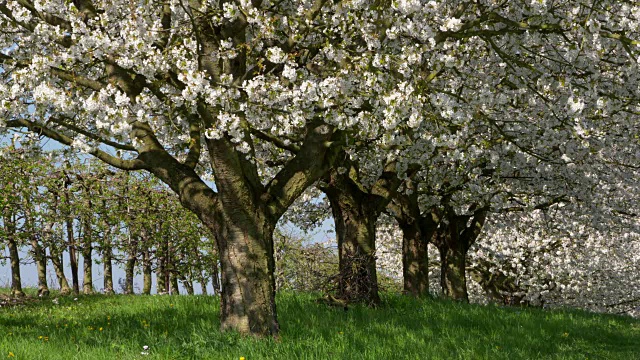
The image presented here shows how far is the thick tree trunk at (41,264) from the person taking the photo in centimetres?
2177

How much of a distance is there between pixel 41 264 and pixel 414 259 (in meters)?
13.5

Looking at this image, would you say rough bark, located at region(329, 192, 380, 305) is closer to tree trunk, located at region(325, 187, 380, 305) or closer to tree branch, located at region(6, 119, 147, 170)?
tree trunk, located at region(325, 187, 380, 305)

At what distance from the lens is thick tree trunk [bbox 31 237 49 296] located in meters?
21.8

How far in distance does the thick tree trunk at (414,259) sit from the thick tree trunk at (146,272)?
11.1 m

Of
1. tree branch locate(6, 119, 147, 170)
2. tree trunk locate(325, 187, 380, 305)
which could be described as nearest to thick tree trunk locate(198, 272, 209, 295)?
tree trunk locate(325, 187, 380, 305)

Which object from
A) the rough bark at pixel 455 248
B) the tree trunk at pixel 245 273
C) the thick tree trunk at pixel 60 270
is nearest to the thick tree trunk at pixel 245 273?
the tree trunk at pixel 245 273

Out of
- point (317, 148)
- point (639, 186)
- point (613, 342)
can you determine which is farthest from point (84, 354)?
point (639, 186)

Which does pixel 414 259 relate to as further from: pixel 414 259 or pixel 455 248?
pixel 455 248

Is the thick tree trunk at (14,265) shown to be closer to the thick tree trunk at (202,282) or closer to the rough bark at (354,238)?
the thick tree trunk at (202,282)

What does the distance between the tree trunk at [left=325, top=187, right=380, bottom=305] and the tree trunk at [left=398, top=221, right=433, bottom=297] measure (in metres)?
4.79

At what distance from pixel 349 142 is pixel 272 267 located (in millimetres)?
3027

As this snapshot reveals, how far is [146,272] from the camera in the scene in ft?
85.4

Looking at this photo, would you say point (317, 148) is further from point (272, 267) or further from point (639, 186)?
point (639, 186)

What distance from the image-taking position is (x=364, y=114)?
9.80 metres
